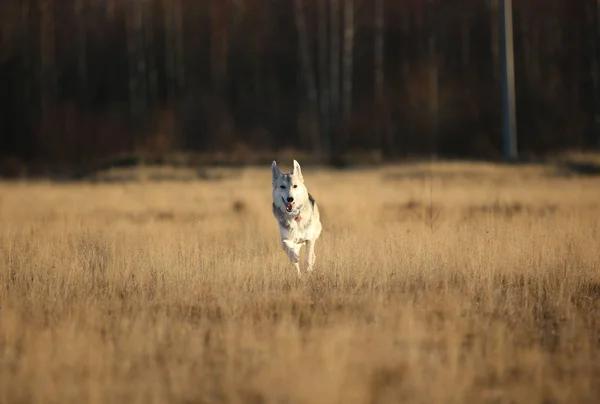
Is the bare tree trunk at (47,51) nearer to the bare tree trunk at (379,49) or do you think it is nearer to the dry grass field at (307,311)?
the bare tree trunk at (379,49)

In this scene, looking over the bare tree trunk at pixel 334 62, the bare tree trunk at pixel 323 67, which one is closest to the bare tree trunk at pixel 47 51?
the bare tree trunk at pixel 323 67

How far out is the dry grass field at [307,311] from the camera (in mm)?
4957

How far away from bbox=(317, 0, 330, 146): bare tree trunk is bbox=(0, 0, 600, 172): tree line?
9cm

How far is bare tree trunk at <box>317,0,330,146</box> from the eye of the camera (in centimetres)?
3566

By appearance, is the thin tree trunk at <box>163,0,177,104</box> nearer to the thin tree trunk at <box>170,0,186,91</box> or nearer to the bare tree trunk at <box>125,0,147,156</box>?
the thin tree trunk at <box>170,0,186,91</box>

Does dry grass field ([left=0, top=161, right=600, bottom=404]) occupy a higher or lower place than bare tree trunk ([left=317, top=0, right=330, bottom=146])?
lower

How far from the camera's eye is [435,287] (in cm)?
812

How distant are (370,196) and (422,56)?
64.9 ft

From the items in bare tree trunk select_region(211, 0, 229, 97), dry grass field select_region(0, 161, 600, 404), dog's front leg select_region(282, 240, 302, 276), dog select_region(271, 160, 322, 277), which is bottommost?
dry grass field select_region(0, 161, 600, 404)

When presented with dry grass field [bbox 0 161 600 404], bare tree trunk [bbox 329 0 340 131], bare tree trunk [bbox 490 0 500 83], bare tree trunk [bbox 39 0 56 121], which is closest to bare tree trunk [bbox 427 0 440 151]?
bare tree trunk [bbox 490 0 500 83]

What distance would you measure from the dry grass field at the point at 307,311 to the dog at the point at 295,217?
23 centimetres

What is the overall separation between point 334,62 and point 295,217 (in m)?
28.1

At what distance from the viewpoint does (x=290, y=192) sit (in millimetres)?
9359

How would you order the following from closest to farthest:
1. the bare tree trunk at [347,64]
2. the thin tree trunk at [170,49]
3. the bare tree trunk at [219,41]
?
the bare tree trunk at [347,64] → the thin tree trunk at [170,49] → the bare tree trunk at [219,41]
